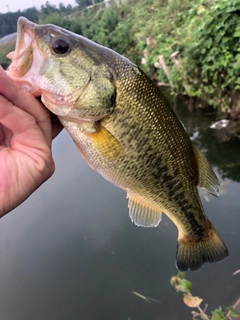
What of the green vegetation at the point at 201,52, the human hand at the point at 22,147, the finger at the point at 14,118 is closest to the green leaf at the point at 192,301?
the human hand at the point at 22,147

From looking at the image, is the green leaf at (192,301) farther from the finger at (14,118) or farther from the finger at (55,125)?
the finger at (14,118)

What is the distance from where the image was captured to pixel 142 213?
202 cm

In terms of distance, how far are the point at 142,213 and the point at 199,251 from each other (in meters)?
0.52

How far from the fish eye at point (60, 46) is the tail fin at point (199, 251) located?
1.48 metres

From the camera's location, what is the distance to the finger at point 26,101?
1.32m

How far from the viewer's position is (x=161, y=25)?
1370 centimetres

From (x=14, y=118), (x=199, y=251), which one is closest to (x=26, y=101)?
(x=14, y=118)

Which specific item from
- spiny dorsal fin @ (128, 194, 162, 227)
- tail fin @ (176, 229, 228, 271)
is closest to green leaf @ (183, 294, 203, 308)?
tail fin @ (176, 229, 228, 271)

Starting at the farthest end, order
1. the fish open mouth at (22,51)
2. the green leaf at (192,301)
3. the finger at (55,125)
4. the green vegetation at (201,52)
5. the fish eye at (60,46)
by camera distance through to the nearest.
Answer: the green vegetation at (201,52) < the green leaf at (192,301) < the finger at (55,125) < the fish eye at (60,46) < the fish open mouth at (22,51)

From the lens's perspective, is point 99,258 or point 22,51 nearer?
point 22,51

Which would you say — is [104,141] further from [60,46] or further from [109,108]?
[60,46]

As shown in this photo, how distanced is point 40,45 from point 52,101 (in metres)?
0.29

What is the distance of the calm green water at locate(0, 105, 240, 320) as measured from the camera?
4395mm

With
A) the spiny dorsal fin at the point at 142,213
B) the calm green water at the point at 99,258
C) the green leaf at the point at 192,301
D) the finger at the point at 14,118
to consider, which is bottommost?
the calm green water at the point at 99,258
